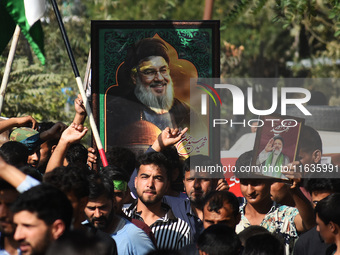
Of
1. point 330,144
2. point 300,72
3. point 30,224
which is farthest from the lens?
point 300,72

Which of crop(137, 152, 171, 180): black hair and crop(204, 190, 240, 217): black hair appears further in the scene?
crop(137, 152, 171, 180): black hair

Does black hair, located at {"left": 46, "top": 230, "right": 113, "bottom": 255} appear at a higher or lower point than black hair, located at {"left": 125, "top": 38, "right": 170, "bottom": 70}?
lower

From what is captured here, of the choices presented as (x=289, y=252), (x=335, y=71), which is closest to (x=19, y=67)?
(x=289, y=252)

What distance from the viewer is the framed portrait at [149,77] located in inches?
267

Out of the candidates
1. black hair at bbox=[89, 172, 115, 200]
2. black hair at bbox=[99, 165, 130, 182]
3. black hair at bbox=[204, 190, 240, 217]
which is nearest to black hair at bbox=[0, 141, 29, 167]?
black hair at bbox=[99, 165, 130, 182]

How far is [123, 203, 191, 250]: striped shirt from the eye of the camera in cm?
574

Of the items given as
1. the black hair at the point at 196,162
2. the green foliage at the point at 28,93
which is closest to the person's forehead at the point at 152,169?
the black hair at the point at 196,162

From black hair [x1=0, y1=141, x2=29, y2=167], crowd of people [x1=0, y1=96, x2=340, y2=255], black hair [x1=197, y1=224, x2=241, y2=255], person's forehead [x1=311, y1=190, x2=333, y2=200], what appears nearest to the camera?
crowd of people [x1=0, y1=96, x2=340, y2=255]

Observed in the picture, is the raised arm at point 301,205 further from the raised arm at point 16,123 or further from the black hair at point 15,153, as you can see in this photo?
the raised arm at point 16,123

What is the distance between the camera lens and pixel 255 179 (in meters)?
6.01

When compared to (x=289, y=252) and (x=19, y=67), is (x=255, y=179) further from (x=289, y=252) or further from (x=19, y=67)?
(x=19, y=67)

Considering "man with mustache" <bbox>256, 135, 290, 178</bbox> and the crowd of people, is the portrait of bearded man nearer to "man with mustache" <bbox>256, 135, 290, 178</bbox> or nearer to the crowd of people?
the crowd of people

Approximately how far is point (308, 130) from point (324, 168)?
15.6 inches

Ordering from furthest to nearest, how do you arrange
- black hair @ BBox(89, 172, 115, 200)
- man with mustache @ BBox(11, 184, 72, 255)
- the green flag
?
the green flag < black hair @ BBox(89, 172, 115, 200) < man with mustache @ BBox(11, 184, 72, 255)
